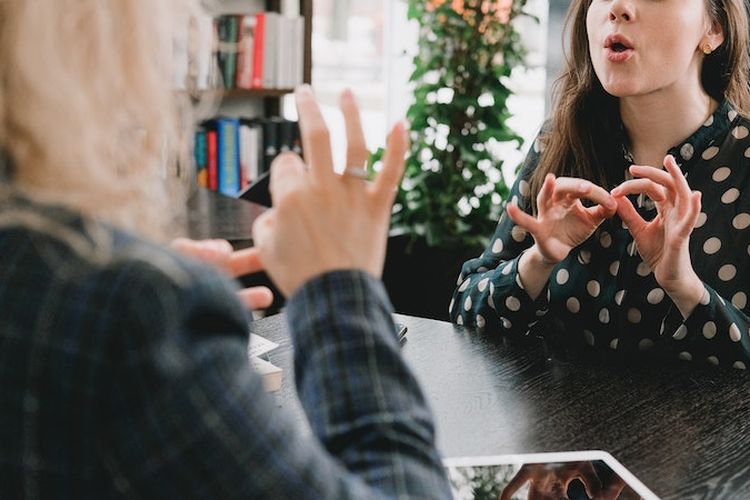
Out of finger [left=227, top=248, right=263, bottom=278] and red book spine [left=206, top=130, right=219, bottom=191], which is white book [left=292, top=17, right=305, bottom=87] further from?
finger [left=227, top=248, right=263, bottom=278]

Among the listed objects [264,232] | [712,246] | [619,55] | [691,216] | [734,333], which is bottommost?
[734,333]

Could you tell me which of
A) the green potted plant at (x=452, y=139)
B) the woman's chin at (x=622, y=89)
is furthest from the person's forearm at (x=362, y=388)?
the green potted plant at (x=452, y=139)

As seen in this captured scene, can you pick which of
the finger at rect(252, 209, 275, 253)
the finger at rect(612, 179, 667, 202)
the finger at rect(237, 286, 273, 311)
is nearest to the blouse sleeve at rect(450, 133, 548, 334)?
the finger at rect(612, 179, 667, 202)

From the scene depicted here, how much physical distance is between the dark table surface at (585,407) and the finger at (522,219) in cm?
19

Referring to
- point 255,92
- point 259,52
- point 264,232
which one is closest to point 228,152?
point 255,92

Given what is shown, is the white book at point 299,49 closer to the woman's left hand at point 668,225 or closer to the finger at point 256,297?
the woman's left hand at point 668,225

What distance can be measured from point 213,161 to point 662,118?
248cm

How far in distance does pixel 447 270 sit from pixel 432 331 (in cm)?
207

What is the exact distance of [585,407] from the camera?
4.20ft

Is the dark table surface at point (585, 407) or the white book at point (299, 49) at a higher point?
the white book at point (299, 49)

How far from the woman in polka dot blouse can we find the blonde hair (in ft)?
3.45

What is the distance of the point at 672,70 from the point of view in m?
1.77

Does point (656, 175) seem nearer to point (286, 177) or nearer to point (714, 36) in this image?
point (714, 36)

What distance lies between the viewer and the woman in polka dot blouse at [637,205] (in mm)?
1608
